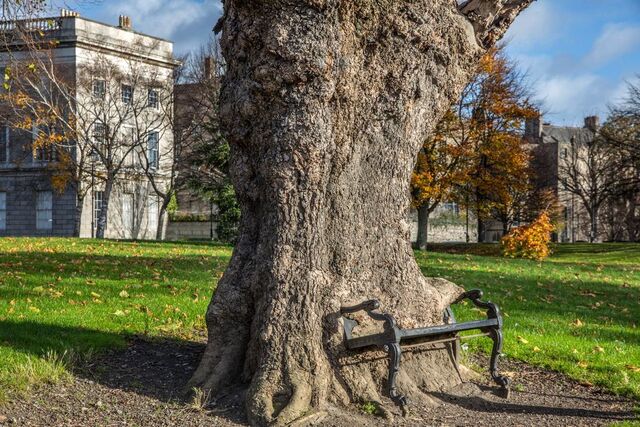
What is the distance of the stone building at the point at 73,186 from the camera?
151ft

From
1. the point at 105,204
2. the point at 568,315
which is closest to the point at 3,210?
the point at 105,204

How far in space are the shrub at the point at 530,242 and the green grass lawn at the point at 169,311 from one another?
36.4 ft

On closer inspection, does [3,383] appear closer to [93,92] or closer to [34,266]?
[34,266]

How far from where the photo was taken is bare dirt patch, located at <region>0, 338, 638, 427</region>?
17.2 feet

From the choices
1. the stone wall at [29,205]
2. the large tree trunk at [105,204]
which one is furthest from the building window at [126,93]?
the stone wall at [29,205]

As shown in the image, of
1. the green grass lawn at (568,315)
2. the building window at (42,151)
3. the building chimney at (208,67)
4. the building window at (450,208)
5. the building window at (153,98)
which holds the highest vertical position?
the building chimney at (208,67)

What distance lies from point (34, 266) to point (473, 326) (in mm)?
9925

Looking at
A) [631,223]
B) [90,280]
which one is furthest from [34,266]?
[631,223]

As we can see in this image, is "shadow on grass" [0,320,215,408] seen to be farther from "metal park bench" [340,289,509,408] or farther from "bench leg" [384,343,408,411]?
"bench leg" [384,343,408,411]

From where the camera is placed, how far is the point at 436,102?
20.9 feet

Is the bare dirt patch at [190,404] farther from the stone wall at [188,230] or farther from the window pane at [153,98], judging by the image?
the stone wall at [188,230]

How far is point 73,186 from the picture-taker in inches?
1791

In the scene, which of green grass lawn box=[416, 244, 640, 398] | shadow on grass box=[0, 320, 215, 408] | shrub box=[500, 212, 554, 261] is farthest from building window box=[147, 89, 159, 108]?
shadow on grass box=[0, 320, 215, 408]

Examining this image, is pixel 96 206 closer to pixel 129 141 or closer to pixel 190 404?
pixel 129 141
